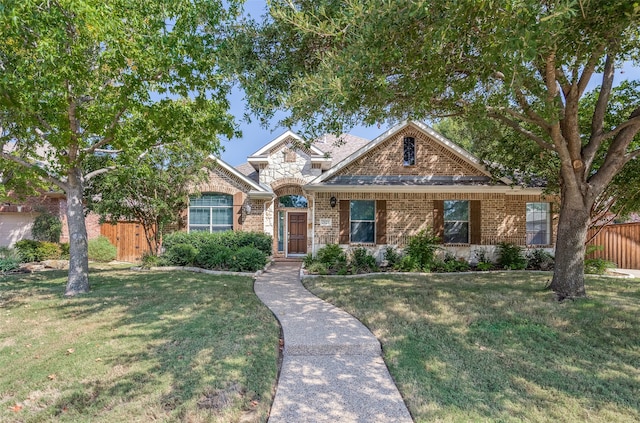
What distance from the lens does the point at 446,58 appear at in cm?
Answer: 588

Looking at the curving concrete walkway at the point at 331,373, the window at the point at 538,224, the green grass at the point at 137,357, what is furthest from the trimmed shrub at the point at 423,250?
the green grass at the point at 137,357

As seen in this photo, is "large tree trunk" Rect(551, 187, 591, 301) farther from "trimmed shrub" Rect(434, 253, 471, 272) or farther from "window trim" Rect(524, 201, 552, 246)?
"window trim" Rect(524, 201, 552, 246)

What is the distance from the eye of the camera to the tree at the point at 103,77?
5.81 metres

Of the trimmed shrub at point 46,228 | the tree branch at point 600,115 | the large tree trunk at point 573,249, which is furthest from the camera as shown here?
the trimmed shrub at point 46,228

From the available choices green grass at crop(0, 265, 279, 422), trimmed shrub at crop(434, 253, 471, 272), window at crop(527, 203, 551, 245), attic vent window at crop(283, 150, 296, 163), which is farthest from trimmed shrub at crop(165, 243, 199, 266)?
window at crop(527, 203, 551, 245)

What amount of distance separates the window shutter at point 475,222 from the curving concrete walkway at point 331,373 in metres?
8.23

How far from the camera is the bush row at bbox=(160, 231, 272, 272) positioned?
37.5 ft

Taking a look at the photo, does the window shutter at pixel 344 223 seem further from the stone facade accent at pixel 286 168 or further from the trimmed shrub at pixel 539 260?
the trimmed shrub at pixel 539 260

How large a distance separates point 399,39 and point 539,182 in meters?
10.3

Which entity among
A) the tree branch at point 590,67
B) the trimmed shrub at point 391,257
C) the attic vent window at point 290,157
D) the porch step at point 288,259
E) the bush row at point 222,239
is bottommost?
the porch step at point 288,259

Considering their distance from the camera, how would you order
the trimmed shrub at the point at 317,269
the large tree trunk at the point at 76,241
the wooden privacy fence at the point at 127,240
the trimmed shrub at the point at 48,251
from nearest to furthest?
1. the large tree trunk at the point at 76,241
2. the trimmed shrub at the point at 317,269
3. the trimmed shrub at the point at 48,251
4. the wooden privacy fence at the point at 127,240

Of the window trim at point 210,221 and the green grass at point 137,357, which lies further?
the window trim at point 210,221

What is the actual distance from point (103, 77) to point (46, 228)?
11.4 m

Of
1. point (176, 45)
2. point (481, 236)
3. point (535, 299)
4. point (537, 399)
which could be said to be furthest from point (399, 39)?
point (481, 236)
